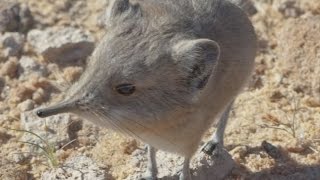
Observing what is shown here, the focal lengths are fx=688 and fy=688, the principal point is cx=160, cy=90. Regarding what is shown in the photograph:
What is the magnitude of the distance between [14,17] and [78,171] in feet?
7.90

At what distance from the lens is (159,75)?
512 centimetres

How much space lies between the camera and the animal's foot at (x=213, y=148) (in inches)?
251

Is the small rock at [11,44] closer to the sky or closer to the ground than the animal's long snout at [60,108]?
closer to the sky

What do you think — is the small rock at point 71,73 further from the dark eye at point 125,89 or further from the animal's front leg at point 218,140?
the dark eye at point 125,89

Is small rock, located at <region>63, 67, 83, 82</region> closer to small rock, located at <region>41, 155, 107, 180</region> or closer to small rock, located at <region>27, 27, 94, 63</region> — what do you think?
small rock, located at <region>27, 27, 94, 63</region>

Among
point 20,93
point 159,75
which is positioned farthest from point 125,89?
point 20,93

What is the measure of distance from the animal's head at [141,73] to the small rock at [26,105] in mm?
2003

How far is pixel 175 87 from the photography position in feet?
17.1

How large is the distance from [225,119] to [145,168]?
35.3 inches

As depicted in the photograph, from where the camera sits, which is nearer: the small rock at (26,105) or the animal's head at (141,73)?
the animal's head at (141,73)

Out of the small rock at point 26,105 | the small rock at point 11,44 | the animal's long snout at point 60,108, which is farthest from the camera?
the small rock at point 11,44

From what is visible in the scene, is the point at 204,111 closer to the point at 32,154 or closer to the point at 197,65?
the point at 197,65

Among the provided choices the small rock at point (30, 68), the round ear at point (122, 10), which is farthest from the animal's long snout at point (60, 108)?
the small rock at point (30, 68)

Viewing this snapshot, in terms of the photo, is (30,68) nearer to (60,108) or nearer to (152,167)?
(152,167)
